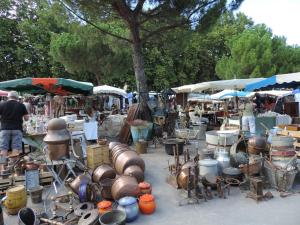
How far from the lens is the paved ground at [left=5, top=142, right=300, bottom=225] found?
439 cm

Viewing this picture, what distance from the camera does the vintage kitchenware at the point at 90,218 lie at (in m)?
4.14

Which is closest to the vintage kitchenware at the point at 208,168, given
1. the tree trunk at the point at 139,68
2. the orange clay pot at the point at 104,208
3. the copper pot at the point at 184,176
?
the copper pot at the point at 184,176

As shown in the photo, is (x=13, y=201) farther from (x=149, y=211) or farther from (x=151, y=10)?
(x=151, y=10)

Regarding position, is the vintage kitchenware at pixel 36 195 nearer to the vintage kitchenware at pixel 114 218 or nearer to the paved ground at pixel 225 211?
the paved ground at pixel 225 211

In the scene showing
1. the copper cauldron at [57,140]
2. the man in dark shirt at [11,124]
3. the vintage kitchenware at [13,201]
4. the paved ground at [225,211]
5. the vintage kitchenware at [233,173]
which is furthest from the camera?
the man in dark shirt at [11,124]

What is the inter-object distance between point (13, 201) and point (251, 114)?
7.75m

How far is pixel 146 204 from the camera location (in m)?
4.70

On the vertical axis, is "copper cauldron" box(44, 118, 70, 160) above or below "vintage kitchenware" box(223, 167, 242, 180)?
above

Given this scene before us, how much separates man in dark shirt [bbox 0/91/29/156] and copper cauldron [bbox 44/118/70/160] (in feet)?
5.64

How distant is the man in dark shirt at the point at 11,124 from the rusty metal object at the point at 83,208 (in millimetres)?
3093

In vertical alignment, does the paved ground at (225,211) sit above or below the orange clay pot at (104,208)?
below

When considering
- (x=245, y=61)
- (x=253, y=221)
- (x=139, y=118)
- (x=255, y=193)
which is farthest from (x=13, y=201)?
(x=245, y=61)

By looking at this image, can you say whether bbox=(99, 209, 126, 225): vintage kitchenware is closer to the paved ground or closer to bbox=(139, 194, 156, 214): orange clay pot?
the paved ground

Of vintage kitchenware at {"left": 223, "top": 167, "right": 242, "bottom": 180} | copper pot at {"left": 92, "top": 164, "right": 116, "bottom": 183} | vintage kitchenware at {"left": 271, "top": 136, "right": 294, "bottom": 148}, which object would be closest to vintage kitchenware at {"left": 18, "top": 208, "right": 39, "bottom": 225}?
copper pot at {"left": 92, "top": 164, "right": 116, "bottom": 183}
